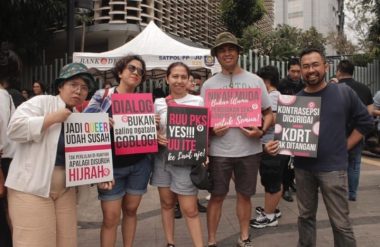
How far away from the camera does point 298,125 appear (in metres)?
3.50

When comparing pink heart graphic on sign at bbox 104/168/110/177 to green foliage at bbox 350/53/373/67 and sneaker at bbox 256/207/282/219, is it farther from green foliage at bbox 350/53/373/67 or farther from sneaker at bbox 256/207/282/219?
green foliage at bbox 350/53/373/67

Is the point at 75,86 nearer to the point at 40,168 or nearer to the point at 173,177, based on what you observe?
the point at 40,168

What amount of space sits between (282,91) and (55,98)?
369 centimetres

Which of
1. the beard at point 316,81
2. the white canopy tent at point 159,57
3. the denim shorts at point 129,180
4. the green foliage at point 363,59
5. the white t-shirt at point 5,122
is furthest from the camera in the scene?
the green foliage at point 363,59

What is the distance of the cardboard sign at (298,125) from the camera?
339 centimetres

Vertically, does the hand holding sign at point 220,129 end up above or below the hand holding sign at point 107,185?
above

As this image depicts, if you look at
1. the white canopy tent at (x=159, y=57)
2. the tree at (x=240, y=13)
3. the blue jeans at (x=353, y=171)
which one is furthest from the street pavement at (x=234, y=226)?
the tree at (x=240, y=13)

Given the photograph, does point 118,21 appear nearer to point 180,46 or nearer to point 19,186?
point 180,46

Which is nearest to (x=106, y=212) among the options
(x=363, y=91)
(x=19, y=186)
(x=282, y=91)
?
(x=19, y=186)

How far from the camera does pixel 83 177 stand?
3029mm

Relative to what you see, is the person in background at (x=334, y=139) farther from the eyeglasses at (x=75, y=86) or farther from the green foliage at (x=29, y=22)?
the green foliage at (x=29, y=22)

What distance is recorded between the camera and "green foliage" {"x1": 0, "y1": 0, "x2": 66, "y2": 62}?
40.4 feet

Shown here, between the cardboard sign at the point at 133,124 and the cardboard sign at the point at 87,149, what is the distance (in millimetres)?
217

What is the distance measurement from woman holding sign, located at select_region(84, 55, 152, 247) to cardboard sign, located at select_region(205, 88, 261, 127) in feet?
2.51
